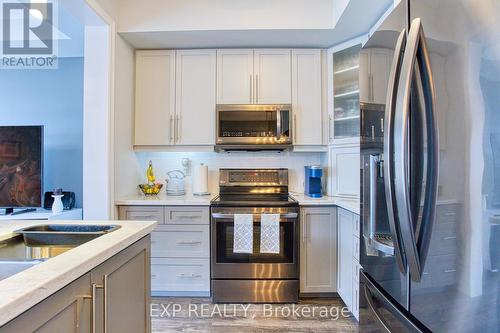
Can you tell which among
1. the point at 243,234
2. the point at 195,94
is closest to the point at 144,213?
the point at 243,234

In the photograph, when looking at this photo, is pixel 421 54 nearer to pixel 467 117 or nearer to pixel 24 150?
pixel 467 117

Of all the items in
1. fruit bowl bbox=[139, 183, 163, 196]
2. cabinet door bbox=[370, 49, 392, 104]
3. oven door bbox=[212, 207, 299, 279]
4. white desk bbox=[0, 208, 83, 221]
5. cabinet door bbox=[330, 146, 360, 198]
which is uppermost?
cabinet door bbox=[370, 49, 392, 104]

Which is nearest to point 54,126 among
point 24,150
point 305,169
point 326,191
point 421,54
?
point 24,150

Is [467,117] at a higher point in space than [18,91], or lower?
lower

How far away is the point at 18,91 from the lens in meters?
3.09

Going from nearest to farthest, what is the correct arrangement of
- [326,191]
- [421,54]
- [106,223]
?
[421,54] → [106,223] → [326,191]

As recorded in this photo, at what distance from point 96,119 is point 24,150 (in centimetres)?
101

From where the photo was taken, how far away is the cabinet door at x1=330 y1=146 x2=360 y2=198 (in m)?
2.43

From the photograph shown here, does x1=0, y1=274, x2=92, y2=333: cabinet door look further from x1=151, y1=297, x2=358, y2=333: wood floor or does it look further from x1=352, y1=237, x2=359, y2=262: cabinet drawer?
x1=352, y1=237, x2=359, y2=262: cabinet drawer

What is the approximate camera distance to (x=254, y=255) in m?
2.37

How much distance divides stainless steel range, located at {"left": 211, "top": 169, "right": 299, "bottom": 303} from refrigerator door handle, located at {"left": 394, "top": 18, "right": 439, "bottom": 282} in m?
1.57

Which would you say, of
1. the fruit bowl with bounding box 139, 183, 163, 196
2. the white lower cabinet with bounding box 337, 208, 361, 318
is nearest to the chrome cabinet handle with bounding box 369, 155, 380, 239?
the white lower cabinet with bounding box 337, 208, 361, 318

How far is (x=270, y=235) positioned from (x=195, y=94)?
1.54 metres

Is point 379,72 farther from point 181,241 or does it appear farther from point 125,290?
point 181,241
